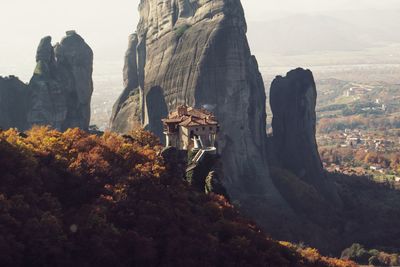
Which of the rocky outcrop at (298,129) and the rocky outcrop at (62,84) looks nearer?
the rocky outcrop at (62,84)

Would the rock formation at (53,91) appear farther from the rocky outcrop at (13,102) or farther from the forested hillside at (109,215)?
the forested hillside at (109,215)

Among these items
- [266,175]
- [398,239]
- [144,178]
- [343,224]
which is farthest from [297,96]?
[144,178]

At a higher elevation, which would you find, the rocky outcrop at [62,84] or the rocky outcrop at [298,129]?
the rocky outcrop at [62,84]

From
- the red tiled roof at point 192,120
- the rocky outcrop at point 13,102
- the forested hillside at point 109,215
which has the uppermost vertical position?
the rocky outcrop at point 13,102

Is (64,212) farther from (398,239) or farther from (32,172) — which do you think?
(398,239)

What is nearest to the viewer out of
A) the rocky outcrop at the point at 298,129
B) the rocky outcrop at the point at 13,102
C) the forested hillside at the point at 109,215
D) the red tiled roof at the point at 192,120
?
the forested hillside at the point at 109,215

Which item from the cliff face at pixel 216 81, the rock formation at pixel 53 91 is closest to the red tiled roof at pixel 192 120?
the cliff face at pixel 216 81

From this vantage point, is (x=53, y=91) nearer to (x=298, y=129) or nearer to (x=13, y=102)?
(x=13, y=102)
